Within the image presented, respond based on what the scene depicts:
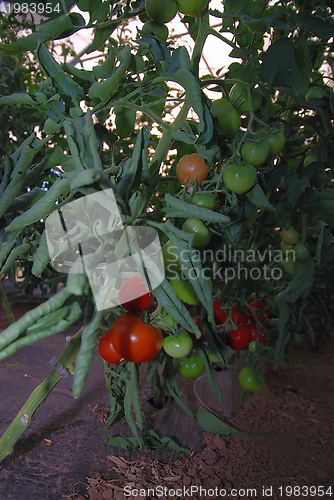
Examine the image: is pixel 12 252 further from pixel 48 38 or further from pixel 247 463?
pixel 247 463

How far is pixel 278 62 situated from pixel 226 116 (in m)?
0.15

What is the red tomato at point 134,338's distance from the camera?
53cm

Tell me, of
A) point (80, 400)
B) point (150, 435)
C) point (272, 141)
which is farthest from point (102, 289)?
point (80, 400)

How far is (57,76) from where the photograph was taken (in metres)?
0.48

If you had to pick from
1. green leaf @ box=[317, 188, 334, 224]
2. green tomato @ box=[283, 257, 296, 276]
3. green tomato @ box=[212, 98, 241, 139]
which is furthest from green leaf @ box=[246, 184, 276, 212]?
green tomato @ box=[283, 257, 296, 276]

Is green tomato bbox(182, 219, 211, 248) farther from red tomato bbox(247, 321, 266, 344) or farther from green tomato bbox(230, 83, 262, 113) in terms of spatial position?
red tomato bbox(247, 321, 266, 344)

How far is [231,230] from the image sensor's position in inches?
25.7

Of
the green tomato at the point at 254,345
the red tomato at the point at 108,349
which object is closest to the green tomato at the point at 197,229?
the red tomato at the point at 108,349

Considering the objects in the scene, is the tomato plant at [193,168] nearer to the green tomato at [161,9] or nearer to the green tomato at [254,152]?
the green tomato at [254,152]

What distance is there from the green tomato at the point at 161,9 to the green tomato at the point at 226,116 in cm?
16

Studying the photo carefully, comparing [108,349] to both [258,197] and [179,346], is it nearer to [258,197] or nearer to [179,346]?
[179,346]

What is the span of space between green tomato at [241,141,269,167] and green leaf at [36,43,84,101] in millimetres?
292

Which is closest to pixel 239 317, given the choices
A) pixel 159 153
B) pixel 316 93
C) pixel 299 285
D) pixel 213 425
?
pixel 299 285

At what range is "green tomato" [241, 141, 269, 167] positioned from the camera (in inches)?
23.3
